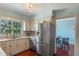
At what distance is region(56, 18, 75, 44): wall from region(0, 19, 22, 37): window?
569mm

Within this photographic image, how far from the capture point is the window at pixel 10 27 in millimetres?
1243

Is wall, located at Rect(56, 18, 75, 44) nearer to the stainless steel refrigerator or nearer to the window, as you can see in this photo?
the stainless steel refrigerator

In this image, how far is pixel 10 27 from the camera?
4.25 ft

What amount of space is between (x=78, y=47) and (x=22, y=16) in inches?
36.5

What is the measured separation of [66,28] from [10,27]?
79cm

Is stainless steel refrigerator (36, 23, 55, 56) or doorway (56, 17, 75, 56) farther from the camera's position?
stainless steel refrigerator (36, 23, 55, 56)

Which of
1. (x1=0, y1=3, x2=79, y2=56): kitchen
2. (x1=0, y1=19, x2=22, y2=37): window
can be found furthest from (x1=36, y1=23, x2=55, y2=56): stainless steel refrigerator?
(x1=0, y1=19, x2=22, y2=37): window

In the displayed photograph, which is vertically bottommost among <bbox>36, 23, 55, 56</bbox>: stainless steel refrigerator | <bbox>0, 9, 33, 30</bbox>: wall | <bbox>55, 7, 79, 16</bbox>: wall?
<bbox>36, 23, 55, 56</bbox>: stainless steel refrigerator

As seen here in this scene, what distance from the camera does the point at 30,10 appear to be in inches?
48.3

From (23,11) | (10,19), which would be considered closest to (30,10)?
(23,11)

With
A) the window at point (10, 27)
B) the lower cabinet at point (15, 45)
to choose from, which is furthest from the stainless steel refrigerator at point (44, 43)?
the window at point (10, 27)

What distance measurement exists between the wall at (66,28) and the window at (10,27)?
57cm

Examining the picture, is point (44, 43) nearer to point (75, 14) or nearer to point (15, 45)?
point (15, 45)

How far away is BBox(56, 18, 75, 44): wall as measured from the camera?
1.26 m
